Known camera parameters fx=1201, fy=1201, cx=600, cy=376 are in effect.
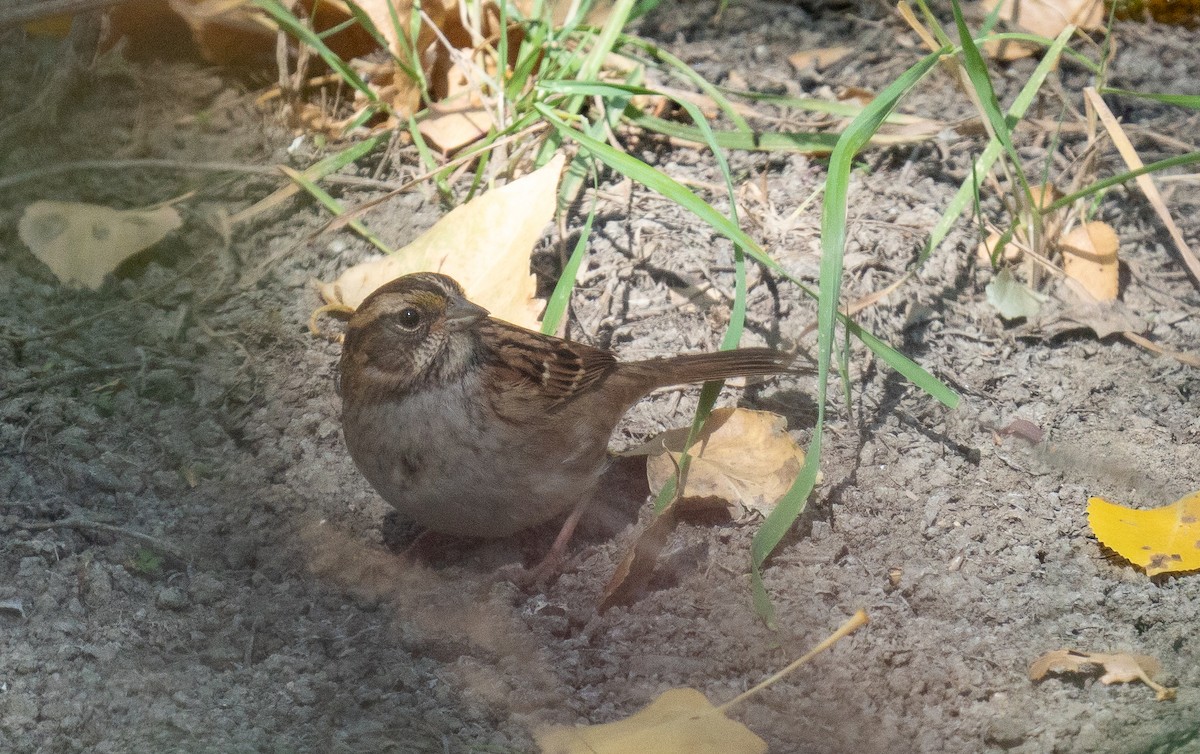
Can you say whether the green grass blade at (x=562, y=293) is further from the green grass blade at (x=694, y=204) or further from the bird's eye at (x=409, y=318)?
the bird's eye at (x=409, y=318)

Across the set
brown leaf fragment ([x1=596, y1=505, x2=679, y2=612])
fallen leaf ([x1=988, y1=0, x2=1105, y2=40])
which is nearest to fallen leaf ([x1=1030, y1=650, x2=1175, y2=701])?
brown leaf fragment ([x1=596, y1=505, x2=679, y2=612])

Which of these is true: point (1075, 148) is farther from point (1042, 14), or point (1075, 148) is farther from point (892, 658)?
point (892, 658)

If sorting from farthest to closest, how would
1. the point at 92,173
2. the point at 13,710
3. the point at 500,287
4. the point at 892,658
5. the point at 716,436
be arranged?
1. the point at 92,173
2. the point at 500,287
3. the point at 716,436
4. the point at 892,658
5. the point at 13,710

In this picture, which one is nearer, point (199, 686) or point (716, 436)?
point (199, 686)

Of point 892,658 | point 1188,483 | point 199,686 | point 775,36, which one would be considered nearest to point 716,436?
point 892,658

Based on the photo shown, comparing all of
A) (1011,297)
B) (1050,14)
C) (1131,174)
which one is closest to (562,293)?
(1011,297)

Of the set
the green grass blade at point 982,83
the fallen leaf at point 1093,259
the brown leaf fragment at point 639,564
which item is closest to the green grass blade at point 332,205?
the brown leaf fragment at point 639,564

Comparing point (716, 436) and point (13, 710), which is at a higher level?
point (716, 436)
